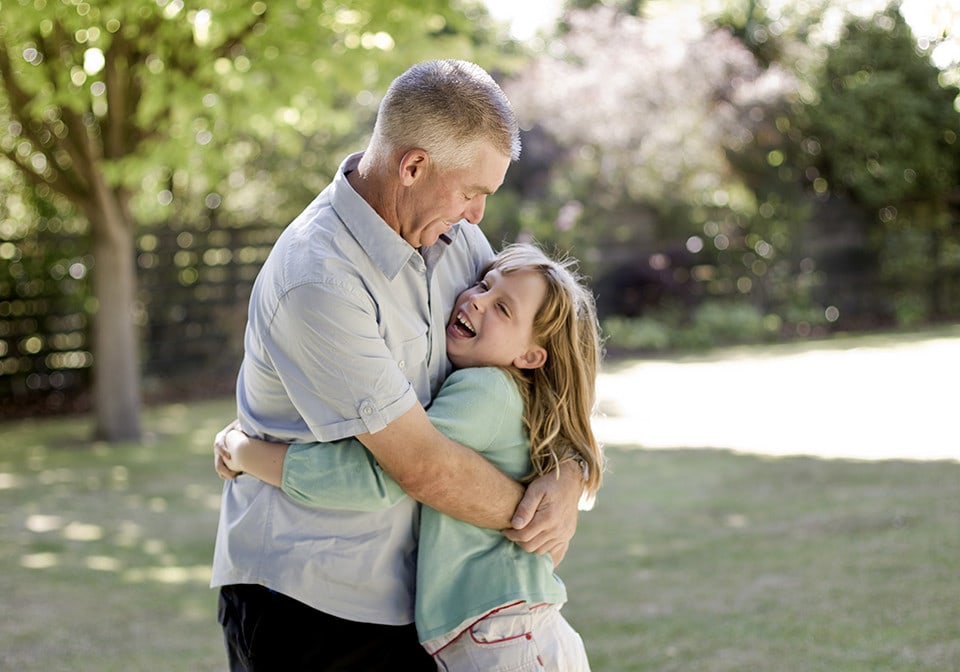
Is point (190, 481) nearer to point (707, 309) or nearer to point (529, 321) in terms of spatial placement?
point (529, 321)

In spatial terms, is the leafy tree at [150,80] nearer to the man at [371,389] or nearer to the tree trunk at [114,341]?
the tree trunk at [114,341]

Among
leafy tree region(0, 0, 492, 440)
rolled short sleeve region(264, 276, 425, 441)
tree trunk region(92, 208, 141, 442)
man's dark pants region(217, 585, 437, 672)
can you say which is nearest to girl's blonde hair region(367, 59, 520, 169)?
rolled short sleeve region(264, 276, 425, 441)

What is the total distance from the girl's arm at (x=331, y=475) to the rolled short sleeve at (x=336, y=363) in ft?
0.27

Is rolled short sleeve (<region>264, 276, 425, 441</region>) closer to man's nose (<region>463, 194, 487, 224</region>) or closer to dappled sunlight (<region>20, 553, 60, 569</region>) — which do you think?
man's nose (<region>463, 194, 487, 224</region>)

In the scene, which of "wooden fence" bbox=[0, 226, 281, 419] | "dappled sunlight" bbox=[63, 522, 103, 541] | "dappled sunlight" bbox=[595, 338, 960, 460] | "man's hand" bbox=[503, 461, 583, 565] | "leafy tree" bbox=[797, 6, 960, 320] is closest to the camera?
"man's hand" bbox=[503, 461, 583, 565]

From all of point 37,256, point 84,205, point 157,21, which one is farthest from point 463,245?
point 37,256

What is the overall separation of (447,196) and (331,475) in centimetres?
57

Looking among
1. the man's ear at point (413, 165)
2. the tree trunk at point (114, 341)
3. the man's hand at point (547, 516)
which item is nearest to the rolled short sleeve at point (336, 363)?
the man's ear at point (413, 165)

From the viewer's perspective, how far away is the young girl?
2.12 metres

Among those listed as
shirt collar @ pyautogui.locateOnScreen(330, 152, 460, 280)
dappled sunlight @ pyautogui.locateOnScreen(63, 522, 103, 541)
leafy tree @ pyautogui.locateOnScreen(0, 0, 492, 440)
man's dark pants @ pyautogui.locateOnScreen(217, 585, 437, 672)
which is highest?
leafy tree @ pyautogui.locateOnScreen(0, 0, 492, 440)

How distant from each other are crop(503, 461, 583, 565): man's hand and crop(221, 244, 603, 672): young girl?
0.04 m

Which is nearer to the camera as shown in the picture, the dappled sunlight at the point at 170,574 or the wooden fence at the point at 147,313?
the dappled sunlight at the point at 170,574

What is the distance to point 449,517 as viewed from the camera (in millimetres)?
2176

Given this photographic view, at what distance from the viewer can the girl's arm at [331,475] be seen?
207 centimetres
